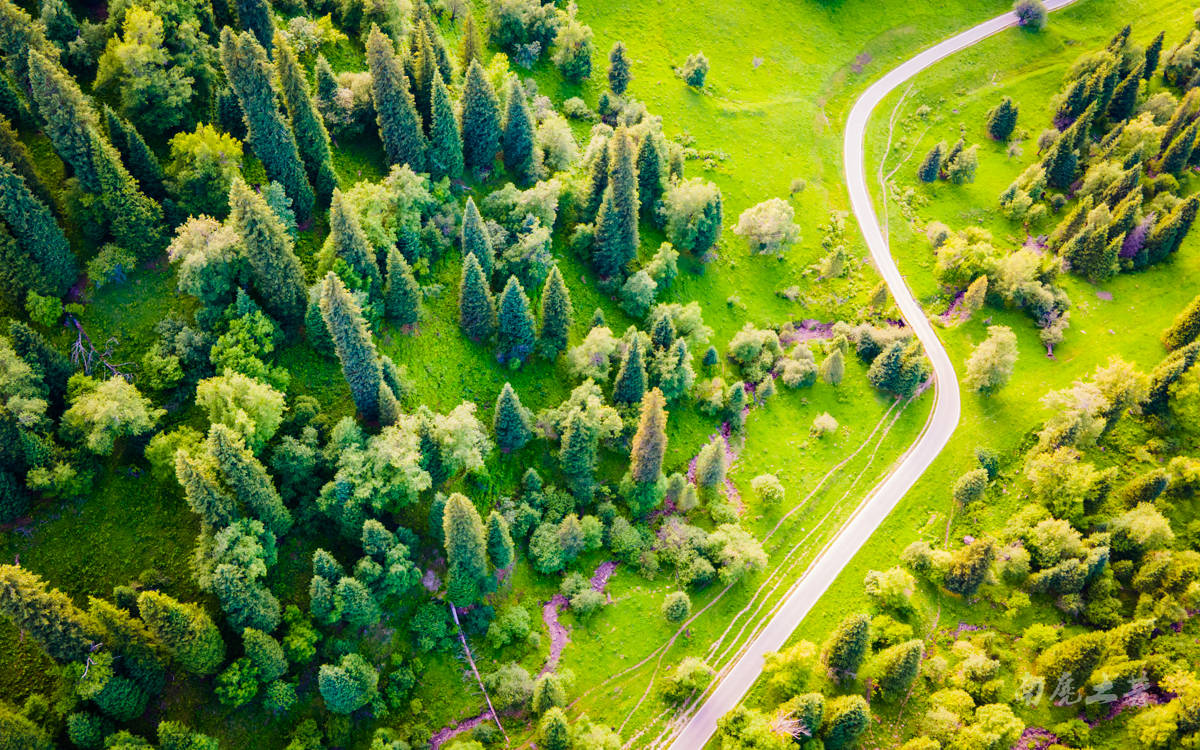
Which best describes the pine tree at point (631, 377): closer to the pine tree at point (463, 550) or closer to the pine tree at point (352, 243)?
the pine tree at point (463, 550)

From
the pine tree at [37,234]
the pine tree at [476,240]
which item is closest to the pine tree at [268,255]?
the pine tree at [37,234]

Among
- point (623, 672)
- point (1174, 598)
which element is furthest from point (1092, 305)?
point (623, 672)

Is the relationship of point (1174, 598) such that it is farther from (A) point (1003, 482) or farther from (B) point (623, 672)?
(B) point (623, 672)

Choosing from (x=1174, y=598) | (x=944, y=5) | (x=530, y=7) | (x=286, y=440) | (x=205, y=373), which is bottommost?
(x=1174, y=598)

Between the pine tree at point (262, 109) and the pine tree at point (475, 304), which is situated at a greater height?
the pine tree at point (262, 109)

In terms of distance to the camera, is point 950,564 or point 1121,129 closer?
point 950,564

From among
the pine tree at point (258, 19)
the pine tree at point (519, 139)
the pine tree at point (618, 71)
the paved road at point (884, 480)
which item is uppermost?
the pine tree at point (258, 19)

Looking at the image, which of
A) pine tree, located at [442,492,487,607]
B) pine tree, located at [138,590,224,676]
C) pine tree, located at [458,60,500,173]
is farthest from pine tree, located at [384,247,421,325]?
pine tree, located at [138,590,224,676]
